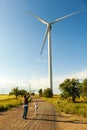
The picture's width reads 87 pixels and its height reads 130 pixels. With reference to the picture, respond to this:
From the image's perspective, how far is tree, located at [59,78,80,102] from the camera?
240 feet

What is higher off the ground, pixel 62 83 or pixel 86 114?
pixel 62 83

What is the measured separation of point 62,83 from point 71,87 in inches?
185

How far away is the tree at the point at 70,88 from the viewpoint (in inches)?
2876

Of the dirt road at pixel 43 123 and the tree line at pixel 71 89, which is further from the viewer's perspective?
the tree line at pixel 71 89

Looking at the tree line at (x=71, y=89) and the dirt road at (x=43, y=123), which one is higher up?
the tree line at (x=71, y=89)

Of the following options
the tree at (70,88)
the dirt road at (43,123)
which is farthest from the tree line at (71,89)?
the dirt road at (43,123)

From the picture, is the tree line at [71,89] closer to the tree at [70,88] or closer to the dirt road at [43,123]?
the tree at [70,88]

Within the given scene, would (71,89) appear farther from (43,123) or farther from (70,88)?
(43,123)

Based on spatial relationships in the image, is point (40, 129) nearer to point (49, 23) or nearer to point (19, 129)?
point (19, 129)

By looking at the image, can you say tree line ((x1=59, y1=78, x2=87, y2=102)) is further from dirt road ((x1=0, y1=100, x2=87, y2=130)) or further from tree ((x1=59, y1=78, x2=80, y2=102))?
dirt road ((x1=0, y1=100, x2=87, y2=130))

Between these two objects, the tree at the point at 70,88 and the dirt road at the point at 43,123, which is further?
the tree at the point at 70,88

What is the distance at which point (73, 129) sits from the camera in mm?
13703

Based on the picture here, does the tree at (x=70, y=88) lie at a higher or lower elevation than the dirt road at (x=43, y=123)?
higher

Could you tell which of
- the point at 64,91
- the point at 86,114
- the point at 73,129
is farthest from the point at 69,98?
the point at 73,129
